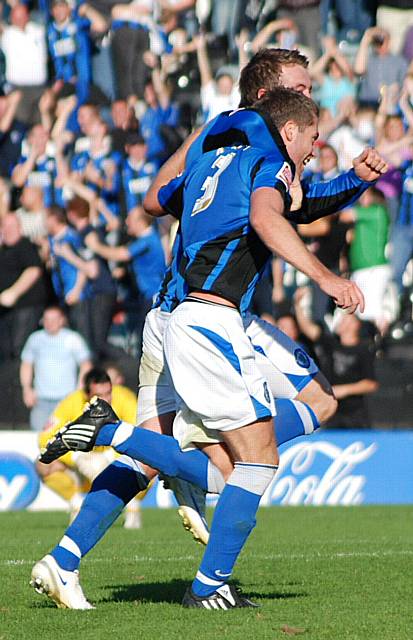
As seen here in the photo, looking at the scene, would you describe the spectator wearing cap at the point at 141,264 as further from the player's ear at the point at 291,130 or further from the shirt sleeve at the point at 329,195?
the player's ear at the point at 291,130

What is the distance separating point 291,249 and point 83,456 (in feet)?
18.3

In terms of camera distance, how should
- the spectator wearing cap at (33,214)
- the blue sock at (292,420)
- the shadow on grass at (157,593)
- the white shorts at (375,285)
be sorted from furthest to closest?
1. the spectator wearing cap at (33,214)
2. the white shorts at (375,285)
3. the blue sock at (292,420)
4. the shadow on grass at (157,593)

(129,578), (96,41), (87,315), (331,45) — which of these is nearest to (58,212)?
(87,315)

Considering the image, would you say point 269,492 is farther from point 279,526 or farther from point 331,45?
point 331,45

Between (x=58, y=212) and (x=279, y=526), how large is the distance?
497 centimetres

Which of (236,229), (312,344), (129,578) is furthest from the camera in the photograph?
(312,344)

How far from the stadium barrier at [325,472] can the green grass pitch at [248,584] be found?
216 cm

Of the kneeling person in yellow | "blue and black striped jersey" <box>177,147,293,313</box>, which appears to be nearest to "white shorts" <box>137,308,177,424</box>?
"blue and black striped jersey" <box>177,147,293,313</box>

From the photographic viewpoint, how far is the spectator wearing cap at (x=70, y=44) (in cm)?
1541

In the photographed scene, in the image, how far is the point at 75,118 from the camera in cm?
1516

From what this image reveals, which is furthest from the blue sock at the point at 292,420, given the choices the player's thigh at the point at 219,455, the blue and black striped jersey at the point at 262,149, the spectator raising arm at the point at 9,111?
the spectator raising arm at the point at 9,111

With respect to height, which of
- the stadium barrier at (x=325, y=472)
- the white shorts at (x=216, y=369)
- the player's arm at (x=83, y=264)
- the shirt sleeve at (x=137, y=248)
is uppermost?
the white shorts at (x=216, y=369)

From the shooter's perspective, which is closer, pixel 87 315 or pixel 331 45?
pixel 87 315


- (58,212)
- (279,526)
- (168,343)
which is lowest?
(279,526)
